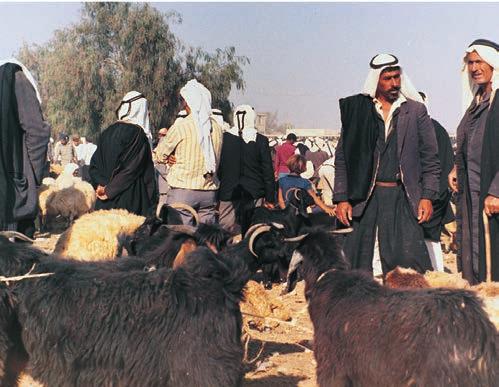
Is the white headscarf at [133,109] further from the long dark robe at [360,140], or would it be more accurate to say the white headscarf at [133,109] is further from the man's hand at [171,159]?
the long dark robe at [360,140]

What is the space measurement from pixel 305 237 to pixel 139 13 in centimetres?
3152

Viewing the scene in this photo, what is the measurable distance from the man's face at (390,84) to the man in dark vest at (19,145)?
2654 millimetres

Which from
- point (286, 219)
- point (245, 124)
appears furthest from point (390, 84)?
point (245, 124)

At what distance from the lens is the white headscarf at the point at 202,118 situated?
6.69 m

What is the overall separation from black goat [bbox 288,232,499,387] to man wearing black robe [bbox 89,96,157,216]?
2.88 m

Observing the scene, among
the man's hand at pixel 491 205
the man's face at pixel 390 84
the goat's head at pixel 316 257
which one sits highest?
the man's face at pixel 390 84

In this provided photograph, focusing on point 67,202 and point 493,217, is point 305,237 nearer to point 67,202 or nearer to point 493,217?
point 493,217

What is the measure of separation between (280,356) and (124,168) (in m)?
2.42

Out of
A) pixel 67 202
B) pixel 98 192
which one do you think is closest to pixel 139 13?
pixel 67 202

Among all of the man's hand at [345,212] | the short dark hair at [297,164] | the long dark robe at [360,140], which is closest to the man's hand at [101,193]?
the man's hand at [345,212]

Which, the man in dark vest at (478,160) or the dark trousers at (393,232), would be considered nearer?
the man in dark vest at (478,160)

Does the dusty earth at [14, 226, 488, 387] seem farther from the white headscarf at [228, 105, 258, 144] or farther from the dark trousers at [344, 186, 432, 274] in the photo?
the white headscarf at [228, 105, 258, 144]

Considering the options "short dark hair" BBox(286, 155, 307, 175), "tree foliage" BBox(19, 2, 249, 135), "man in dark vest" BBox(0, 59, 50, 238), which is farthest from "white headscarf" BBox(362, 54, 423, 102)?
"tree foliage" BBox(19, 2, 249, 135)

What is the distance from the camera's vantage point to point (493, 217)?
16.1 feet
